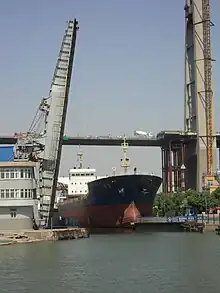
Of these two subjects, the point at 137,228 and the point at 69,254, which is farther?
the point at 137,228

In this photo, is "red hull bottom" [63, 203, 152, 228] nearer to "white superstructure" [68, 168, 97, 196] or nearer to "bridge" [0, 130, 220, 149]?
"white superstructure" [68, 168, 97, 196]

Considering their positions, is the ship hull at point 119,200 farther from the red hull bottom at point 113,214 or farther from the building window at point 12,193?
the building window at point 12,193

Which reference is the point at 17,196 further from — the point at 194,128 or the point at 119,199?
the point at 194,128

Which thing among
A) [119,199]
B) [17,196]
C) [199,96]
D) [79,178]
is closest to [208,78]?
[199,96]

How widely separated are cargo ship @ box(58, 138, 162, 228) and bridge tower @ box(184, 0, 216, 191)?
36.3 meters

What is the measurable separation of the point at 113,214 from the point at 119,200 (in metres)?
1.41

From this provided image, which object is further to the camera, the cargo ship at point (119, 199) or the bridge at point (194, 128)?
the bridge at point (194, 128)

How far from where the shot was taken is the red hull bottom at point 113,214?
176 ft

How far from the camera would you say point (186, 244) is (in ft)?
118

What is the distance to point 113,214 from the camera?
177ft

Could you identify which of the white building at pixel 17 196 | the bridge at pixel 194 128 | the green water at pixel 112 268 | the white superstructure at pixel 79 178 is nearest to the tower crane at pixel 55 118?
the white building at pixel 17 196

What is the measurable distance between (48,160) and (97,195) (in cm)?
970

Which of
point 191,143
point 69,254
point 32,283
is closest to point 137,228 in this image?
point 69,254

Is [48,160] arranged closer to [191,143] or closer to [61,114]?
[61,114]
